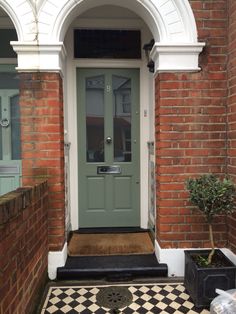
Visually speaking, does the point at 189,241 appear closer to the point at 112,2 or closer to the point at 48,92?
the point at 48,92

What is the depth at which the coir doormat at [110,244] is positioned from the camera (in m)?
3.08

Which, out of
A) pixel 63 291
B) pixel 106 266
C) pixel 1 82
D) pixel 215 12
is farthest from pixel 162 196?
pixel 1 82

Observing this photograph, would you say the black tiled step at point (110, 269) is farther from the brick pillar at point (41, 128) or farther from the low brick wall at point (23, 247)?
the brick pillar at point (41, 128)

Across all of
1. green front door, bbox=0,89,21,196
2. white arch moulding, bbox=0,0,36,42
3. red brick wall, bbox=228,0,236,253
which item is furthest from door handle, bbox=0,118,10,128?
red brick wall, bbox=228,0,236,253

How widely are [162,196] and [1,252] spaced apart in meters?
1.62

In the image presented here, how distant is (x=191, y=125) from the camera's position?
2.76 m

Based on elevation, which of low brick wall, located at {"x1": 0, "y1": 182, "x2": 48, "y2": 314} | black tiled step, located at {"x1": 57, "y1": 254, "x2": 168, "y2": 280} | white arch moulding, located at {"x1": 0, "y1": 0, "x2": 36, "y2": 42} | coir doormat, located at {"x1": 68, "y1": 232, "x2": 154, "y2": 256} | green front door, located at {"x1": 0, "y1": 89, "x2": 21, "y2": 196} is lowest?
black tiled step, located at {"x1": 57, "y1": 254, "x2": 168, "y2": 280}

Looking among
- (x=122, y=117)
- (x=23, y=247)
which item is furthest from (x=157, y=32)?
(x=23, y=247)

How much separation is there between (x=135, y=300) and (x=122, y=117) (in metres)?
2.17

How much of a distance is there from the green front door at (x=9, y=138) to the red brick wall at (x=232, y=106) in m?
2.49

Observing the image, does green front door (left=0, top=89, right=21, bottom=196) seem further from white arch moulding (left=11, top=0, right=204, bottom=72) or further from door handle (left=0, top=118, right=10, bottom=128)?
white arch moulding (left=11, top=0, right=204, bottom=72)

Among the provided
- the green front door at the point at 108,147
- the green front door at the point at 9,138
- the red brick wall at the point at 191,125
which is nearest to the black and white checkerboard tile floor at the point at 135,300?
the red brick wall at the point at 191,125

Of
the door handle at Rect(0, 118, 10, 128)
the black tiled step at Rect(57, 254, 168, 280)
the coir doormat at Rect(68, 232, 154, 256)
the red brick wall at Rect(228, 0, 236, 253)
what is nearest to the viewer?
the red brick wall at Rect(228, 0, 236, 253)

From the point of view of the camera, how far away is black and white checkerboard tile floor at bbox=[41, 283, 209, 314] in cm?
230
